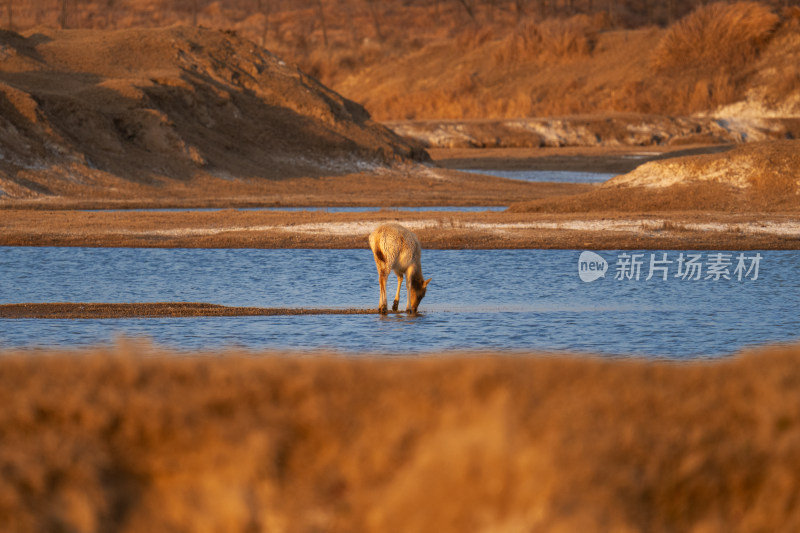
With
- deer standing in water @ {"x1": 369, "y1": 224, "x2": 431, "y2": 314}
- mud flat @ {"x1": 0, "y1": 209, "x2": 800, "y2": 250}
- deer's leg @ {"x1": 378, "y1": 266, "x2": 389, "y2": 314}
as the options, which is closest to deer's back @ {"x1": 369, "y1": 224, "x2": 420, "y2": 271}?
deer standing in water @ {"x1": 369, "y1": 224, "x2": 431, "y2": 314}

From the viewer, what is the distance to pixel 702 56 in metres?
84.4

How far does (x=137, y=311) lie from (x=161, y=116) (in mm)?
27679

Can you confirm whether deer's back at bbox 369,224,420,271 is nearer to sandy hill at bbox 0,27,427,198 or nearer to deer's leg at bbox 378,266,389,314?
deer's leg at bbox 378,266,389,314

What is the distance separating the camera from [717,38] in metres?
84.2

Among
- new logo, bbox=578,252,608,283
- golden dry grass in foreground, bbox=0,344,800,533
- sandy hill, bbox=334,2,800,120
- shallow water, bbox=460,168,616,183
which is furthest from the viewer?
sandy hill, bbox=334,2,800,120

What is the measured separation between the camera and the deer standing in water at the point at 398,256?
1458cm

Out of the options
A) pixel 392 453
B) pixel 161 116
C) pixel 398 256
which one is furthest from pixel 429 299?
pixel 161 116

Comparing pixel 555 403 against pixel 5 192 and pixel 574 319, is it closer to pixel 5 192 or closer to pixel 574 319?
pixel 574 319

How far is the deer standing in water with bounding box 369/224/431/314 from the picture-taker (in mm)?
14578

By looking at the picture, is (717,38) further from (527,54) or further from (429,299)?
(429,299)

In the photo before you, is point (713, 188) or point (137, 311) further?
point (713, 188)

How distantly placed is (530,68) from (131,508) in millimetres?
92042

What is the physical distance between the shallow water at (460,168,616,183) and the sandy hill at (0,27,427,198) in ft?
17.7

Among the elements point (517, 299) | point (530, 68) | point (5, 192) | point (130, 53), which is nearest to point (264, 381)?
point (517, 299)
